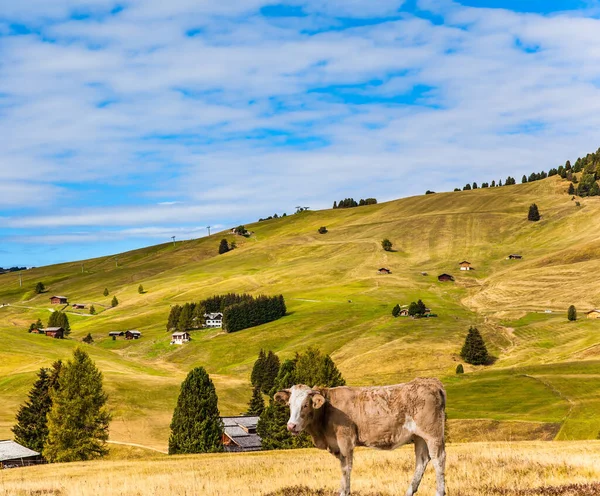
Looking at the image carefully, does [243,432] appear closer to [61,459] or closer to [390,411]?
[61,459]

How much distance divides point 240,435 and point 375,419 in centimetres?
8291

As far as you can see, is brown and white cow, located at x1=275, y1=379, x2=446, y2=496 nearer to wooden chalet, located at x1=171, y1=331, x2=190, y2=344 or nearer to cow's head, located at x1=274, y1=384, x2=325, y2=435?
cow's head, located at x1=274, y1=384, x2=325, y2=435

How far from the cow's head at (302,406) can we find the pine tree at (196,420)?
65770mm

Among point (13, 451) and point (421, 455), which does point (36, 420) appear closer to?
point (13, 451)

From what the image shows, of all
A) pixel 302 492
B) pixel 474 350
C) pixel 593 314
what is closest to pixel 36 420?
pixel 302 492

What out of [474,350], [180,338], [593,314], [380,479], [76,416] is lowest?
[474,350]

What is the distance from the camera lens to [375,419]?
16.1 m

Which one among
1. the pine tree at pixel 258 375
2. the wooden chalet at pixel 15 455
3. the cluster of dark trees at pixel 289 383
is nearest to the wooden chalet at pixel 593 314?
the pine tree at pixel 258 375

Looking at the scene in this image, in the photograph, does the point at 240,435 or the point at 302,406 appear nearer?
the point at 302,406

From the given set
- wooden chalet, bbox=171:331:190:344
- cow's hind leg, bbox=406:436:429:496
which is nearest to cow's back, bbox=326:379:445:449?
cow's hind leg, bbox=406:436:429:496

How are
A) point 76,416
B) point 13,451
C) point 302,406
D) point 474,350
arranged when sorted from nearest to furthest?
1. point 302,406
2. point 13,451
3. point 76,416
4. point 474,350

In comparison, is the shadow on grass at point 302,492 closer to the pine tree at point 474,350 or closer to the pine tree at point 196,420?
the pine tree at point 196,420

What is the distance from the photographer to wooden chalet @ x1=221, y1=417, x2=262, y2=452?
92312 millimetres

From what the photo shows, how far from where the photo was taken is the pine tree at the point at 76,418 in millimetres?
75500
